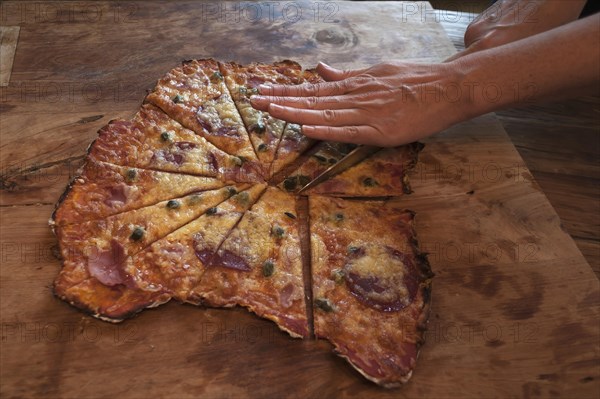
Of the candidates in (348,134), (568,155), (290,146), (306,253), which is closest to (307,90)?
(290,146)

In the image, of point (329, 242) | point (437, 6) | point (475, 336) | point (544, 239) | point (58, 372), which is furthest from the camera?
point (437, 6)

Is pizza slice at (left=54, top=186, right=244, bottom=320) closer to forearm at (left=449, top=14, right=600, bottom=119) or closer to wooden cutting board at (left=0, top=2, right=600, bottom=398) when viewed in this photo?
wooden cutting board at (left=0, top=2, right=600, bottom=398)

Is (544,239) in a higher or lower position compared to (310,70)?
lower

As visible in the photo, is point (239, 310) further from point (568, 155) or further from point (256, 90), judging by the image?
point (568, 155)

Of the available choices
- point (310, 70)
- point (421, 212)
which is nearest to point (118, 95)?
point (310, 70)

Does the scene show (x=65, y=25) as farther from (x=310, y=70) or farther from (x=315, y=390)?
(x=315, y=390)

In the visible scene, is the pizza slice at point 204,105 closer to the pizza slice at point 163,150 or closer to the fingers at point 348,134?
the pizza slice at point 163,150

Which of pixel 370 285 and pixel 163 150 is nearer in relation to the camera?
pixel 370 285

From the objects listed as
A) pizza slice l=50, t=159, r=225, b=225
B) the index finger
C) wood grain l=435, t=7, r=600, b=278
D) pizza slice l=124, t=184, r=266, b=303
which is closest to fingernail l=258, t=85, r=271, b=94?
the index finger
